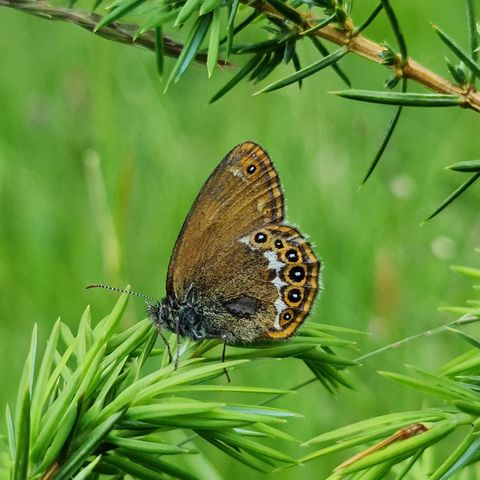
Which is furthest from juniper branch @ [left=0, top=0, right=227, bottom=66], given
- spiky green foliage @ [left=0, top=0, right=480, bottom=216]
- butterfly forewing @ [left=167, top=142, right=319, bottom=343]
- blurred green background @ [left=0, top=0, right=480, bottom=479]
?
blurred green background @ [left=0, top=0, right=480, bottom=479]

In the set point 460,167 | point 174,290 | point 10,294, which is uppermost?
point 460,167

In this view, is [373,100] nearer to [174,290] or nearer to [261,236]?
[261,236]

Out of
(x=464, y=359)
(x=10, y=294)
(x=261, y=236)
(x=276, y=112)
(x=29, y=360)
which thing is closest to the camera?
(x=29, y=360)

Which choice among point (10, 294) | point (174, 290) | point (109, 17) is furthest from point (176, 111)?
point (109, 17)

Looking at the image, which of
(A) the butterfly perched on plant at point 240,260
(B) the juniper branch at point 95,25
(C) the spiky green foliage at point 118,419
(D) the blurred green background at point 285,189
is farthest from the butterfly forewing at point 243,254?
(D) the blurred green background at point 285,189

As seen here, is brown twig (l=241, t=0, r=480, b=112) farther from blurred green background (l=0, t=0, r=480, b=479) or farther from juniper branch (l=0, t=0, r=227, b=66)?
blurred green background (l=0, t=0, r=480, b=479)

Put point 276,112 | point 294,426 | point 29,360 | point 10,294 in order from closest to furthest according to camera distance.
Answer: point 29,360 → point 294,426 → point 10,294 → point 276,112

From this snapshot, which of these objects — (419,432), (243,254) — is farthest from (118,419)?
(243,254)
